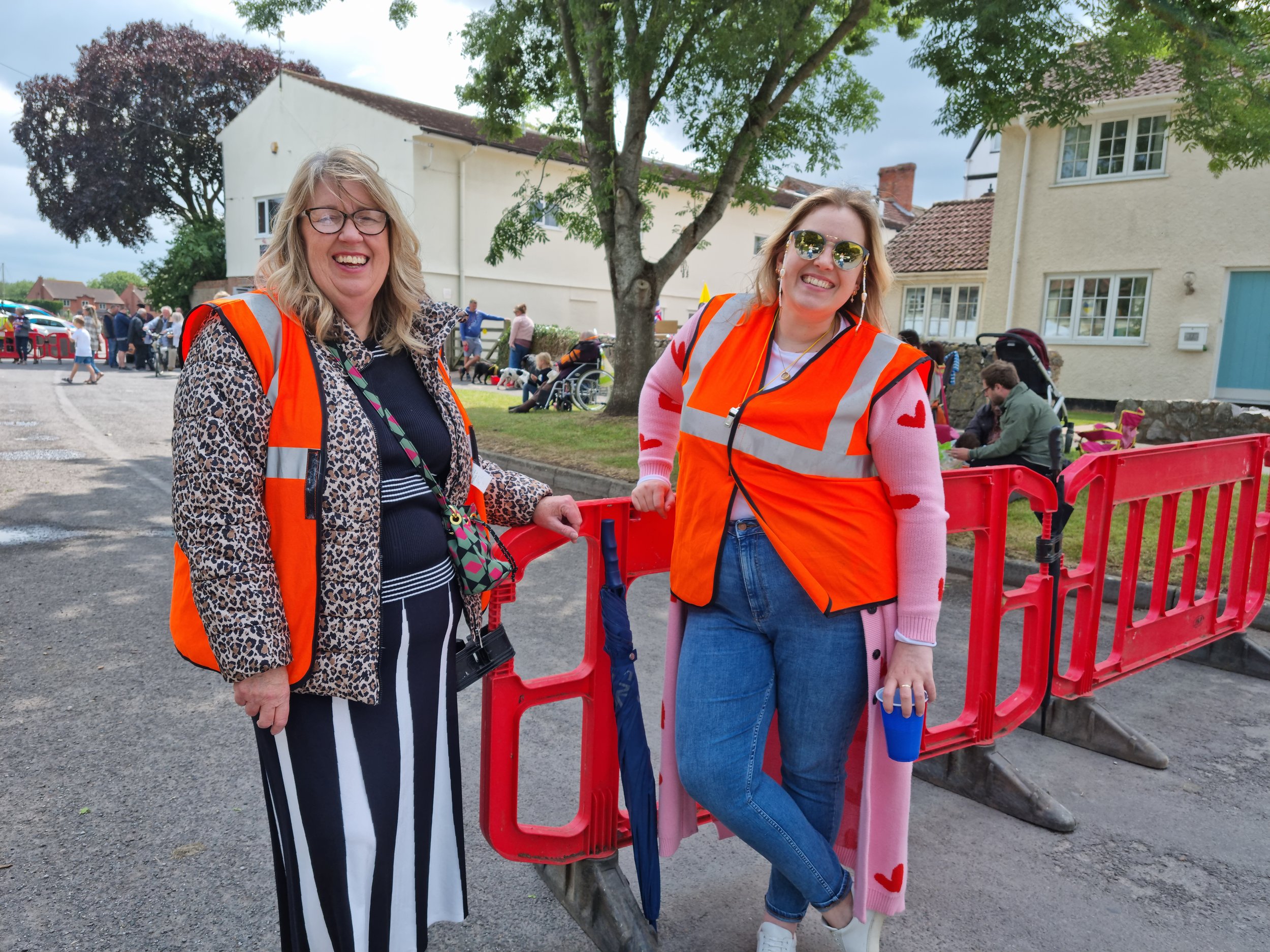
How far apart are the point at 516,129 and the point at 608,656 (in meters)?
13.8

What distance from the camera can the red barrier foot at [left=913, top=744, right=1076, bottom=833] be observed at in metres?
3.42

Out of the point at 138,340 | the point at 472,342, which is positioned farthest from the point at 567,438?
the point at 138,340

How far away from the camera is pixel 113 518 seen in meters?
7.54

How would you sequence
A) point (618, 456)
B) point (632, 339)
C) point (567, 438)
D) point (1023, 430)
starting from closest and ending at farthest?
1. point (1023, 430)
2. point (618, 456)
3. point (567, 438)
4. point (632, 339)

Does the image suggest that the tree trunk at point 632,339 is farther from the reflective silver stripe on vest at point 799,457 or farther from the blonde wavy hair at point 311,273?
the blonde wavy hair at point 311,273

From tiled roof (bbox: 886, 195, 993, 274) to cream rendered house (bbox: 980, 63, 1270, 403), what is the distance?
6.75 ft

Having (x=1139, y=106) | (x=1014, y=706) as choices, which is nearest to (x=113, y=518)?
(x=1014, y=706)

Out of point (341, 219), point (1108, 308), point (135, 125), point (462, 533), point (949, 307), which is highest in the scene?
point (135, 125)

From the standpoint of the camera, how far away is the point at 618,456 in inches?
407

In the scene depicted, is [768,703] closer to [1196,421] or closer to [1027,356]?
[1027,356]

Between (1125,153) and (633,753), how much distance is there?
21.1m

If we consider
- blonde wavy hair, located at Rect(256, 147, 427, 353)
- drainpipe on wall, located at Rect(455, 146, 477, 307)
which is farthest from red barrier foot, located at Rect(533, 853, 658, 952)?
drainpipe on wall, located at Rect(455, 146, 477, 307)

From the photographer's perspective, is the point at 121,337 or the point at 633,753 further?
the point at 121,337

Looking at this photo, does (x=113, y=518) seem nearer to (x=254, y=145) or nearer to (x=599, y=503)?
(x=599, y=503)
